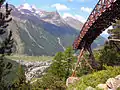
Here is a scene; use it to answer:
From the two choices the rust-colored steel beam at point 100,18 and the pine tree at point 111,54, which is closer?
the rust-colored steel beam at point 100,18

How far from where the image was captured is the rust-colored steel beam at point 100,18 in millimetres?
24881

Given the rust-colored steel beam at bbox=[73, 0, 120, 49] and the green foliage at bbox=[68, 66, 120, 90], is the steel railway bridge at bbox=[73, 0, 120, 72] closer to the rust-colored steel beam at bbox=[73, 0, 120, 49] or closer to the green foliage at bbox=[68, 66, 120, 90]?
the rust-colored steel beam at bbox=[73, 0, 120, 49]

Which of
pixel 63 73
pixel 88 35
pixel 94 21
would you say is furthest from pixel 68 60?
pixel 94 21

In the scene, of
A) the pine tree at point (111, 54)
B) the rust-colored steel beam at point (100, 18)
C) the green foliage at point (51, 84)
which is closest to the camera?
the rust-colored steel beam at point (100, 18)

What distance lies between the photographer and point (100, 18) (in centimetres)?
2803

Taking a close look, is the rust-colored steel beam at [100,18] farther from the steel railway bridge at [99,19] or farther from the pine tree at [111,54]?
the pine tree at [111,54]

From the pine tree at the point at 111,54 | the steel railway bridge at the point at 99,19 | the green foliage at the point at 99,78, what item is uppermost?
the steel railway bridge at the point at 99,19

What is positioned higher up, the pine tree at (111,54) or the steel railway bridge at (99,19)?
the steel railway bridge at (99,19)

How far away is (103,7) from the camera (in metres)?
25.6

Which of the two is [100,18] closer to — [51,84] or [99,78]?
[99,78]

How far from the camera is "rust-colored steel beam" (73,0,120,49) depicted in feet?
81.6

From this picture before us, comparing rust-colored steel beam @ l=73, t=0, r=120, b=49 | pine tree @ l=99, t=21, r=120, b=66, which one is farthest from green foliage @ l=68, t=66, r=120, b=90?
pine tree @ l=99, t=21, r=120, b=66

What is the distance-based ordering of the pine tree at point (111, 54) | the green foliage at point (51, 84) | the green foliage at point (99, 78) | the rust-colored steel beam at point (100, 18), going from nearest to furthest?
the green foliage at point (99, 78) → the rust-colored steel beam at point (100, 18) → the green foliage at point (51, 84) → the pine tree at point (111, 54)

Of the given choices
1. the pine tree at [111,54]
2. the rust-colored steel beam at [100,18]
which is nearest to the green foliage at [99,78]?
the rust-colored steel beam at [100,18]
